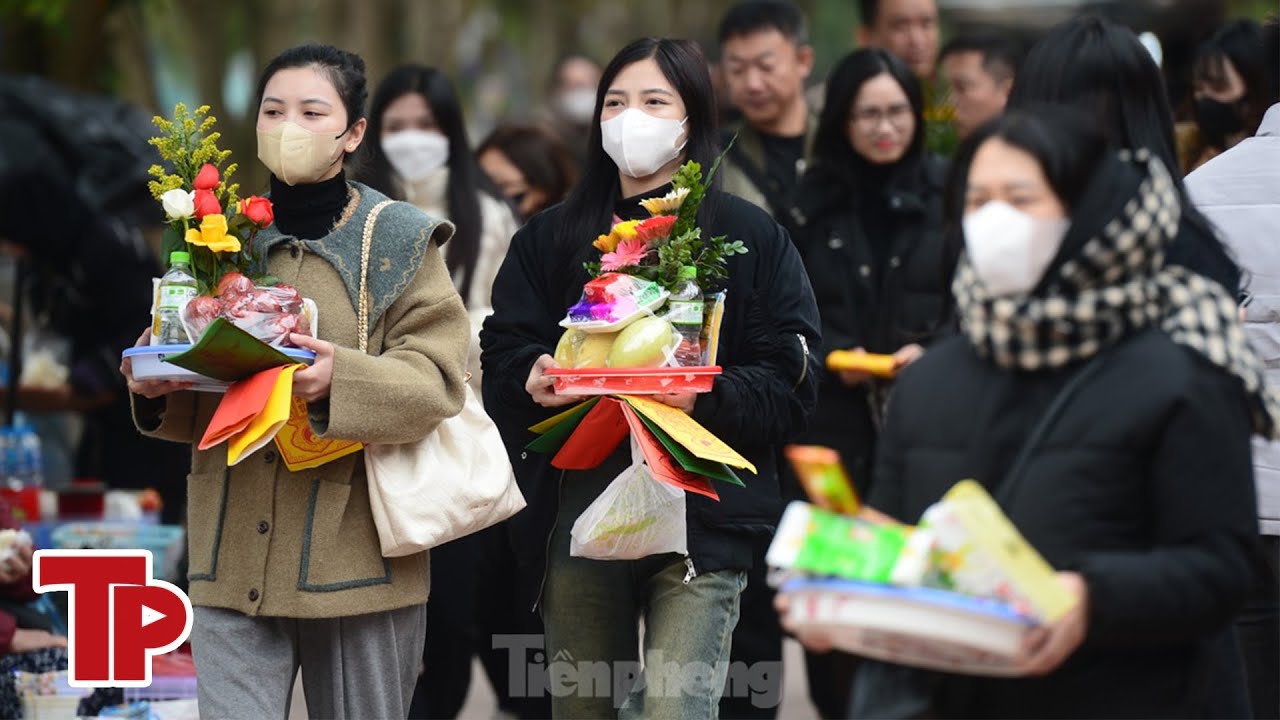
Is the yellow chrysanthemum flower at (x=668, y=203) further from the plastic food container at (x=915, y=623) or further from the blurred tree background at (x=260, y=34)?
the blurred tree background at (x=260, y=34)

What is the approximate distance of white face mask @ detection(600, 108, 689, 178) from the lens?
539cm

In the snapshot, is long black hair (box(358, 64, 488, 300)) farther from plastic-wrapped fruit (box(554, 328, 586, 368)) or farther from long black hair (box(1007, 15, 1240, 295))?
long black hair (box(1007, 15, 1240, 295))

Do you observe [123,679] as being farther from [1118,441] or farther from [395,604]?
[1118,441]

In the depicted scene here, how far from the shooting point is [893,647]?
Result: 351cm

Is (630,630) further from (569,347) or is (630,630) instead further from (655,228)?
(655,228)

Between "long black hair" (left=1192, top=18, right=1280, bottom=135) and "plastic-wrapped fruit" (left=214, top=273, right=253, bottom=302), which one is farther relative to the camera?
"long black hair" (left=1192, top=18, right=1280, bottom=135)

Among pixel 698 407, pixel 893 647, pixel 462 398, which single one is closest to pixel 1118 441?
pixel 893 647

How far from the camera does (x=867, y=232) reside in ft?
24.7

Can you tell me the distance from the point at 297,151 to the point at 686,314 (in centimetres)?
105

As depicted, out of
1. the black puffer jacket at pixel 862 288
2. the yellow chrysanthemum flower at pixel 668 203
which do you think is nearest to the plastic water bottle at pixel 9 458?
the black puffer jacket at pixel 862 288

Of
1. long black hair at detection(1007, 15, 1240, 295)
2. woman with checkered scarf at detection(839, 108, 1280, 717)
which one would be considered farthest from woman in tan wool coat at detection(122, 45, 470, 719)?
woman with checkered scarf at detection(839, 108, 1280, 717)

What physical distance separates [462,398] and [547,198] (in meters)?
3.55

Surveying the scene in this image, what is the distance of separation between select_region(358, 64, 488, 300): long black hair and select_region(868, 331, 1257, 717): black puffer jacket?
140 inches

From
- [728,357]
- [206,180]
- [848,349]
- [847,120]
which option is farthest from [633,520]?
[847,120]
